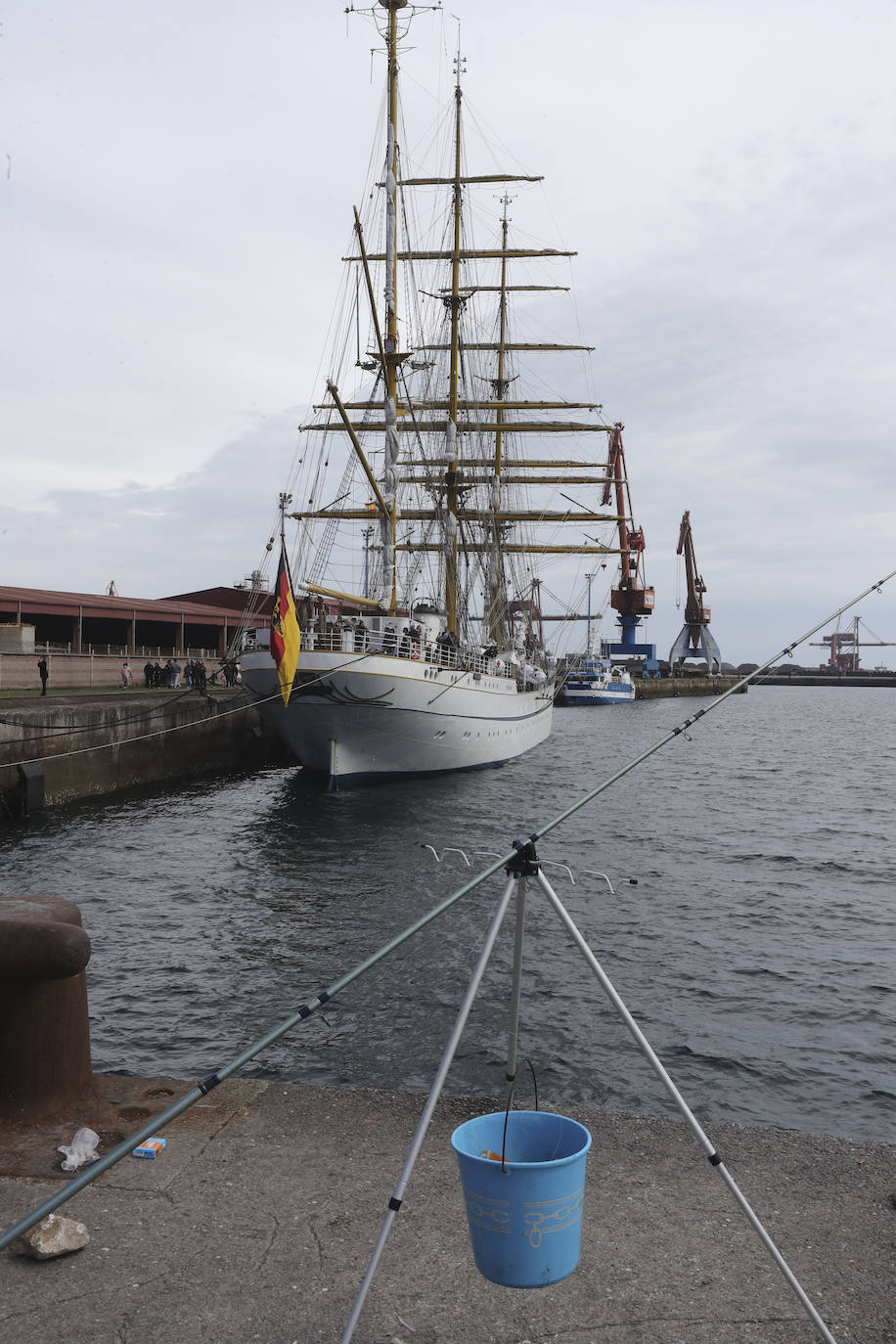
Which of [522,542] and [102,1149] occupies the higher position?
[522,542]

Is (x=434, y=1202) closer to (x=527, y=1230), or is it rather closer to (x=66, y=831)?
(x=527, y=1230)

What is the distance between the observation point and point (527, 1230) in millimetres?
3816

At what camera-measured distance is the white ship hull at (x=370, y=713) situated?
29.1 meters

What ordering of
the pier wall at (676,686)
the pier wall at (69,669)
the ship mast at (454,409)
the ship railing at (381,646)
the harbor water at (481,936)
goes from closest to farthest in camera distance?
the harbor water at (481,936) → the ship railing at (381,646) → the pier wall at (69,669) → the ship mast at (454,409) → the pier wall at (676,686)

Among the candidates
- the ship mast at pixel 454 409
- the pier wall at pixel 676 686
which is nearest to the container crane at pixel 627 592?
the pier wall at pixel 676 686

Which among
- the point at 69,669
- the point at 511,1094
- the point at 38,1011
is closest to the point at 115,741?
the point at 69,669

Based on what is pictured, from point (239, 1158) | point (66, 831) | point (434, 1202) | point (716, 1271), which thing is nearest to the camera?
point (716, 1271)

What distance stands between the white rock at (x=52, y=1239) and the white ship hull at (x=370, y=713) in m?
24.4

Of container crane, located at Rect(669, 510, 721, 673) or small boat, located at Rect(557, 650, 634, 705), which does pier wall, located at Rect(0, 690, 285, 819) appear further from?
container crane, located at Rect(669, 510, 721, 673)

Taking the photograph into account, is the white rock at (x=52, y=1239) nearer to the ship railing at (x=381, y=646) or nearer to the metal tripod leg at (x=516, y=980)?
the metal tripod leg at (x=516, y=980)

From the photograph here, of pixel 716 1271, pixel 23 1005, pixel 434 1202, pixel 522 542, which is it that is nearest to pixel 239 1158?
pixel 434 1202

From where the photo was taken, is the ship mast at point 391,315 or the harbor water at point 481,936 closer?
the harbor water at point 481,936


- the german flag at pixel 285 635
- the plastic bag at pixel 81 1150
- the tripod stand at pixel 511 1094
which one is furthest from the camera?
the german flag at pixel 285 635

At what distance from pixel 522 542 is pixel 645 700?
196 ft
